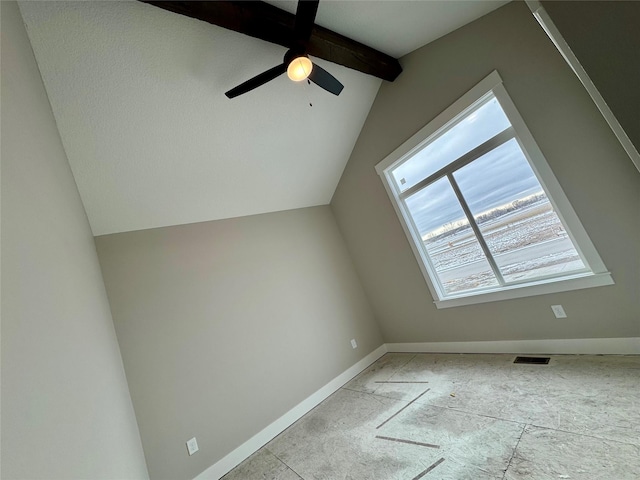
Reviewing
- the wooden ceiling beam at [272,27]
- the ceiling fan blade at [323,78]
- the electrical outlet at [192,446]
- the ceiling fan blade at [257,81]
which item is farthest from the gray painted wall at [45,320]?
the ceiling fan blade at [323,78]

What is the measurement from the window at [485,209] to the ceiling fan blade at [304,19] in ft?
5.25

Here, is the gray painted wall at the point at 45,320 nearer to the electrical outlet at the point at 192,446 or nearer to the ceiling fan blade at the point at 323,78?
the electrical outlet at the point at 192,446

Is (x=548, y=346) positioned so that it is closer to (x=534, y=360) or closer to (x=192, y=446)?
(x=534, y=360)

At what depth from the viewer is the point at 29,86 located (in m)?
1.30

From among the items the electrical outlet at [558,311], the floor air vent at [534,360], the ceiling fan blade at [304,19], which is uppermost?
the ceiling fan blade at [304,19]

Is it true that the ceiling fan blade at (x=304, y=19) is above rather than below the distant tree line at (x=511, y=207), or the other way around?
above

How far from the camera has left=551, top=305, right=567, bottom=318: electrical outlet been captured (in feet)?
7.37

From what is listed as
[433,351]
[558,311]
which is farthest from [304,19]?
[433,351]

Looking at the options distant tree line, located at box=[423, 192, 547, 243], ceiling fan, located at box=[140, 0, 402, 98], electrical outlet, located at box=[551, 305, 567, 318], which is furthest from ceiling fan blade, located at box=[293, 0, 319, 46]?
electrical outlet, located at box=[551, 305, 567, 318]

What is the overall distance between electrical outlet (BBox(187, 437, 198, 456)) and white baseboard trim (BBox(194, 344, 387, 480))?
19 centimetres

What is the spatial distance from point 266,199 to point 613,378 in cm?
347

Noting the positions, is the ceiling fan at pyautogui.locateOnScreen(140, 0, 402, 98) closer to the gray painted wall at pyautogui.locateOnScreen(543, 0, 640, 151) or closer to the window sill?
the gray painted wall at pyautogui.locateOnScreen(543, 0, 640, 151)

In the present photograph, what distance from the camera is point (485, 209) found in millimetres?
2643

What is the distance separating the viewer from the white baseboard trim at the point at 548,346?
2002 millimetres
